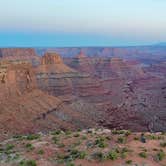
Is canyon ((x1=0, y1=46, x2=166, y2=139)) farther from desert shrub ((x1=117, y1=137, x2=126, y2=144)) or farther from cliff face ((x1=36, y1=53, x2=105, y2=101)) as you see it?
desert shrub ((x1=117, y1=137, x2=126, y2=144))

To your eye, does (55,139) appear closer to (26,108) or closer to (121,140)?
(121,140)

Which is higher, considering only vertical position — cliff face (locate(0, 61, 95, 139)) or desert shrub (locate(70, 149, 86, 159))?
desert shrub (locate(70, 149, 86, 159))

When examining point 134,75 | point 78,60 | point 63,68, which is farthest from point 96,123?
point 134,75

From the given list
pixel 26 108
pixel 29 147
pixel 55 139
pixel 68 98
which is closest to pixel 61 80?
pixel 68 98

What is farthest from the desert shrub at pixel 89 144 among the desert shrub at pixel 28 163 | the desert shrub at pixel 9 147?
the desert shrub at pixel 9 147

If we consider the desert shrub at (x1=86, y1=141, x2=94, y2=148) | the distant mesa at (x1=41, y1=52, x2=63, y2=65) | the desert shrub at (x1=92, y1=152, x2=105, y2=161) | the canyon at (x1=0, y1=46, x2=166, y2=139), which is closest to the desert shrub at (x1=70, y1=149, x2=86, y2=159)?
the desert shrub at (x1=92, y1=152, x2=105, y2=161)

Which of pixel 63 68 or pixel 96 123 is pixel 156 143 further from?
pixel 63 68

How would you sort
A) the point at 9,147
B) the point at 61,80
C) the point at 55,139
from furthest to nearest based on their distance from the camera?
the point at 61,80, the point at 55,139, the point at 9,147

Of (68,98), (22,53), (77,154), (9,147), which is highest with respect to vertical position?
(77,154)
